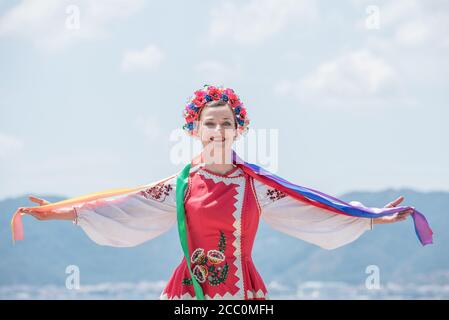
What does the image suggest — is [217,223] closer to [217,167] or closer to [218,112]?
[217,167]

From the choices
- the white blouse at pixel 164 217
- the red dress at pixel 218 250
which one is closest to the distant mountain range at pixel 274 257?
the white blouse at pixel 164 217

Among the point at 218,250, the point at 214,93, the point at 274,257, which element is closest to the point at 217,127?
the point at 214,93

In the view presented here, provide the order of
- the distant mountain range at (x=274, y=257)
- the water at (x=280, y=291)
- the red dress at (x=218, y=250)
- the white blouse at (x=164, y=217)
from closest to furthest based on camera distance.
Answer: the red dress at (x=218, y=250), the white blouse at (x=164, y=217), the water at (x=280, y=291), the distant mountain range at (x=274, y=257)

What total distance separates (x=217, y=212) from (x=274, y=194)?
330mm

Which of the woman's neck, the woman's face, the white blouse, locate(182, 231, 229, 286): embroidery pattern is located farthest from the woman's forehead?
locate(182, 231, 229, 286): embroidery pattern

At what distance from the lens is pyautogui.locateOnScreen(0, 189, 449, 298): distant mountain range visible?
1030 inches

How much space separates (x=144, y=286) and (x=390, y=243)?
7.01 meters

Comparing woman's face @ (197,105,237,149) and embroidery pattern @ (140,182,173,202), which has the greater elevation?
woman's face @ (197,105,237,149)

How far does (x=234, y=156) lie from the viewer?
16.6 feet

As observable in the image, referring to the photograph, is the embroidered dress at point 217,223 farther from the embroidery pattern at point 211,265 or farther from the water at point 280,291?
the water at point 280,291

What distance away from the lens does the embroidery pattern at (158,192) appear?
5008 mm

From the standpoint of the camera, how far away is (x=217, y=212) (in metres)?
4.86

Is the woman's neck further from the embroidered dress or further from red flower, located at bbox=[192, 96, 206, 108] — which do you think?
red flower, located at bbox=[192, 96, 206, 108]
